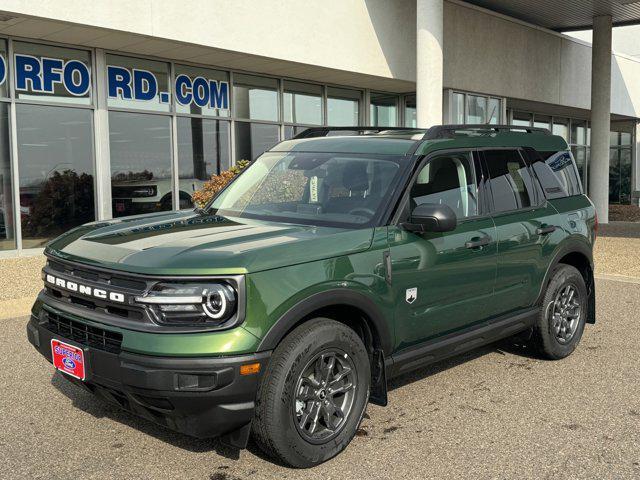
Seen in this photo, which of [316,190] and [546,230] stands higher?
[316,190]

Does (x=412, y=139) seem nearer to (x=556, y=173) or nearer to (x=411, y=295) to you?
(x=411, y=295)

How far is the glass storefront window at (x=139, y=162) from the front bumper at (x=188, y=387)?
34.5 ft

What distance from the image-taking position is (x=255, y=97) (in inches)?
634

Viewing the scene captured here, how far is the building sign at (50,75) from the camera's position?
474 inches

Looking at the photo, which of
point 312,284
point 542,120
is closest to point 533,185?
point 312,284

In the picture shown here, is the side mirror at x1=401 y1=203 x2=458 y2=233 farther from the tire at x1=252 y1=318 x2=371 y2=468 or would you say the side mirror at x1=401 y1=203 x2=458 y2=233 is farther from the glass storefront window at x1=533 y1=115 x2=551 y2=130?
the glass storefront window at x1=533 y1=115 x2=551 y2=130

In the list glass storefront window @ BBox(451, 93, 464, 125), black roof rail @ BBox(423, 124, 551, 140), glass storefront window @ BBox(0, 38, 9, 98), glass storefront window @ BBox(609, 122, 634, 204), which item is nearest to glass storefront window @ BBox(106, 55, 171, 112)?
glass storefront window @ BBox(0, 38, 9, 98)

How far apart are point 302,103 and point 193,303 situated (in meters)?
14.5

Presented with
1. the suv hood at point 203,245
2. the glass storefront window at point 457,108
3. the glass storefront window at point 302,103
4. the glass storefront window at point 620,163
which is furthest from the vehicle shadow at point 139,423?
the glass storefront window at point 620,163

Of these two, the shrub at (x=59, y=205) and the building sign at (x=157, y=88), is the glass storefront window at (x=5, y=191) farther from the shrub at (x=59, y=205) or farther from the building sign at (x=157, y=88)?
the building sign at (x=157, y=88)

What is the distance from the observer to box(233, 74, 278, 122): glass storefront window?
15734 mm

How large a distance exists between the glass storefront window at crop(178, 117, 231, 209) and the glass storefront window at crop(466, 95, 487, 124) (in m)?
7.82

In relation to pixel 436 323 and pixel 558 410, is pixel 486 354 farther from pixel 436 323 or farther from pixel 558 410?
pixel 436 323

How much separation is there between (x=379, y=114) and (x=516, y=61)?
4898 mm
